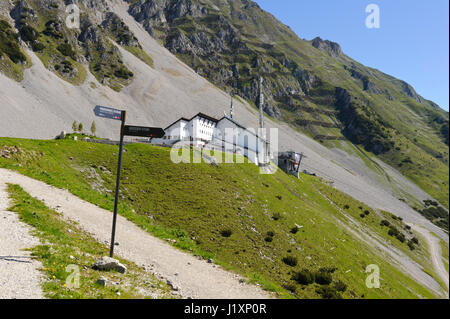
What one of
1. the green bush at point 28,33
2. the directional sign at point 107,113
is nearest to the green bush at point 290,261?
the directional sign at point 107,113

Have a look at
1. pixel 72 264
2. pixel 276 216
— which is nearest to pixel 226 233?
pixel 276 216

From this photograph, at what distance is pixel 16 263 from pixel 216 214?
67.4ft

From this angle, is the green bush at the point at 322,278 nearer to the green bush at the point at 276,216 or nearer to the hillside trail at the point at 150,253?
the green bush at the point at 276,216

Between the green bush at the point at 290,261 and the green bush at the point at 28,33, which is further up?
the green bush at the point at 28,33

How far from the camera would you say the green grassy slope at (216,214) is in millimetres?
23703

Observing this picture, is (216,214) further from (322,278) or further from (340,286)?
(340,286)

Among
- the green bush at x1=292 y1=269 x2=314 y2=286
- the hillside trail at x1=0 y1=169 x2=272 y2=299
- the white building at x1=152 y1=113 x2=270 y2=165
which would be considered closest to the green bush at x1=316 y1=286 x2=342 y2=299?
the green bush at x1=292 y1=269 x2=314 y2=286

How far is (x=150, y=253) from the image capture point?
1627 centimetres

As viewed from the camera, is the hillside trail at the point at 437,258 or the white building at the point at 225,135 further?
the white building at the point at 225,135

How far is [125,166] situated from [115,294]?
2742cm

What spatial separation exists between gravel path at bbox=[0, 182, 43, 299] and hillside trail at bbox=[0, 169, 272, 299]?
3.71m

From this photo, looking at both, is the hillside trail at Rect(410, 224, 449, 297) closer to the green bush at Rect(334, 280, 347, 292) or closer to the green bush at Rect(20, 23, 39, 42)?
the green bush at Rect(334, 280, 347, 292)

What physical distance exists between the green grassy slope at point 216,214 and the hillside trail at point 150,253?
1466mm

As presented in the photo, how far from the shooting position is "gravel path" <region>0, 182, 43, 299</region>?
27.5 ft
